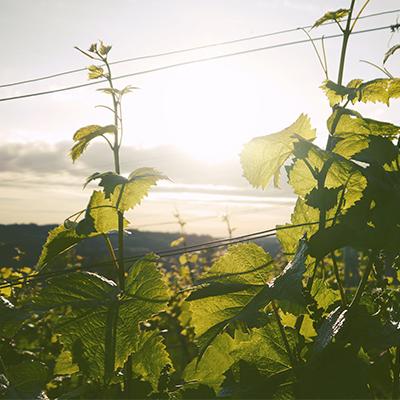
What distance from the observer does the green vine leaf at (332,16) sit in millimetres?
1706

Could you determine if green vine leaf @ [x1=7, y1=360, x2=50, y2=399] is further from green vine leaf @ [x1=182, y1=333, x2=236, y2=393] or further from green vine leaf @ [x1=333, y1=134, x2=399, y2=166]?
green vine leaf @ [x1=333, y1=134, x2=399, y2=166]

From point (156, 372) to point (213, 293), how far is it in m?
0.52

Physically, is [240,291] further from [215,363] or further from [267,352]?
[215,363]

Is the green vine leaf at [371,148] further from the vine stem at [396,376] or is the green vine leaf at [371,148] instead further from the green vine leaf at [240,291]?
the vine stem at [396,376]

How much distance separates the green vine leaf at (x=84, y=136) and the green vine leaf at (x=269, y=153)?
587 millimetres

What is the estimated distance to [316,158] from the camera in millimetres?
A: 1396

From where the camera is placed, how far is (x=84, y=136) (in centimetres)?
196

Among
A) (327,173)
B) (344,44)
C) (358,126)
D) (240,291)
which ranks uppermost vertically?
(344,44)

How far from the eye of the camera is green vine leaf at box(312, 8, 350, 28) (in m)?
1.71

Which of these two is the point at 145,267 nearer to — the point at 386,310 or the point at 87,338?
the point at 87,338

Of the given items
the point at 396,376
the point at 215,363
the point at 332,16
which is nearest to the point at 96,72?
the point at 332,16

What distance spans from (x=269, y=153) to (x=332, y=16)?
50cm

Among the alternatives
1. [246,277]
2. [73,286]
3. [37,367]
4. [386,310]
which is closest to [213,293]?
[246,277]

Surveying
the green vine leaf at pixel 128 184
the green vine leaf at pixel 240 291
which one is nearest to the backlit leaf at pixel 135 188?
the green vine leaf at pixel 128 184
